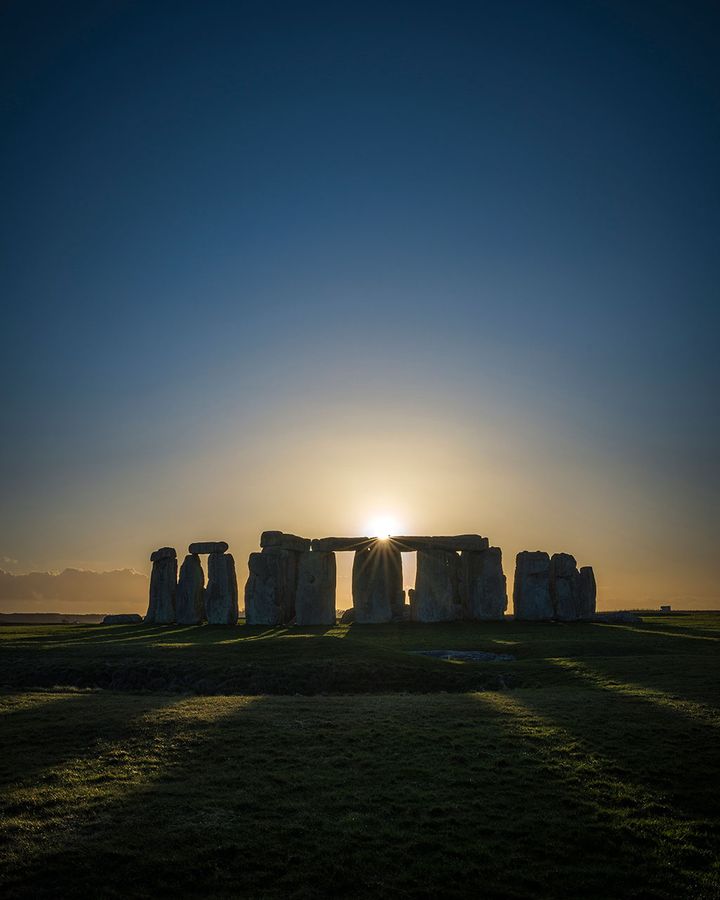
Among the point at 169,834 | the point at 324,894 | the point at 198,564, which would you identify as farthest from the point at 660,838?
the point at 198,564

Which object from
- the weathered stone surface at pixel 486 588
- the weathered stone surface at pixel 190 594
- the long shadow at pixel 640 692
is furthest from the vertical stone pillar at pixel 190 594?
the long shadow at pixel 640 692

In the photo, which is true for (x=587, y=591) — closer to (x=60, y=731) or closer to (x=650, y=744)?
(x=650, y=744)

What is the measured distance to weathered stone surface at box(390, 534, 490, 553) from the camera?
44.6 metres

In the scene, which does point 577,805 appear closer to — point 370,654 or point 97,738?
point 97,738

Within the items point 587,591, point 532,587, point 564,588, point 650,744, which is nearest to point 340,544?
point 532,587

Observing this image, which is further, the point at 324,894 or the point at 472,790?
the point at 472,790

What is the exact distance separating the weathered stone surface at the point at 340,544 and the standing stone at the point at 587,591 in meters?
15.5

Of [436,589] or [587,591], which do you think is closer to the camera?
[436,589]

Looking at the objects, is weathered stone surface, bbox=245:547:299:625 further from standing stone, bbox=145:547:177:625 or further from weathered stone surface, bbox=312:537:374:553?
standing stone, bbox=145:547:177:625

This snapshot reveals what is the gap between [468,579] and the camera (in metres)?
45.2

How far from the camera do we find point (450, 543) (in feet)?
147

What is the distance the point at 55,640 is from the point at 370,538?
2052cm

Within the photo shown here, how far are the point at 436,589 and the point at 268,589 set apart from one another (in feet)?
37.3

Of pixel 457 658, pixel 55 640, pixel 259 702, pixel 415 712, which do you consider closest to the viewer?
pixel 415 712
